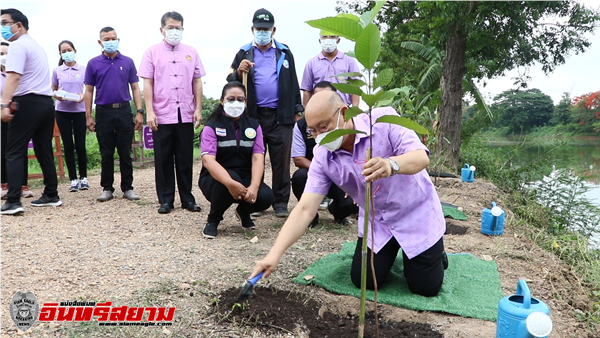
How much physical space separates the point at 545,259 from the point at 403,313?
6.14 ft

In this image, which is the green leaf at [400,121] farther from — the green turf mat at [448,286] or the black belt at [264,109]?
the black belt at [264,109]

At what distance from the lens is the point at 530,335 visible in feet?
5.79

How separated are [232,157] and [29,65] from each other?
2207 millimetres

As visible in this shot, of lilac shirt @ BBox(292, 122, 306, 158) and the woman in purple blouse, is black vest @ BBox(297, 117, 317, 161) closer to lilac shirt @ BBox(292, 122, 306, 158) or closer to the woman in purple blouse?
Answer: lilac shirt @ BBox(292, 122, 306, 158)

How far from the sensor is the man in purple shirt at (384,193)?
7.07 ft

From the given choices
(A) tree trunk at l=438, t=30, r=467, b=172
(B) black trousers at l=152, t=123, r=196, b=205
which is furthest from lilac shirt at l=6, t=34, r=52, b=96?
(A) tree trunk at l=438, t=30, r=467, b=172

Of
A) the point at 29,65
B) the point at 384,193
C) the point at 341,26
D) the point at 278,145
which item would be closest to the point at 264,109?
the point at 278,145

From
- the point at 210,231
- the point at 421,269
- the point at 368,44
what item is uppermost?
the point at 368,44

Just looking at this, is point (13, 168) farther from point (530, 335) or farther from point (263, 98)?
point (530, 335)

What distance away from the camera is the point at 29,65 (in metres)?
4.23

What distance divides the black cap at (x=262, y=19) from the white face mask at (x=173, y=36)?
754 mm

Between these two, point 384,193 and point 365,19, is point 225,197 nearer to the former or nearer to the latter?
point 384,193

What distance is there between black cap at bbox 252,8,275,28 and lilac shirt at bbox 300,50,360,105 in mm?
632

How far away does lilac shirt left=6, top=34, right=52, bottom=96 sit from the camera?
410 cm
